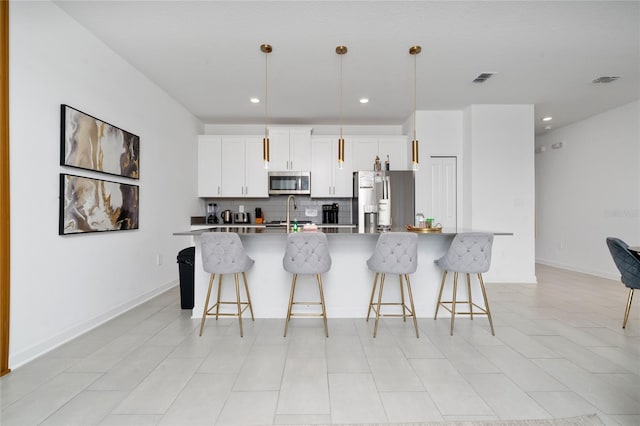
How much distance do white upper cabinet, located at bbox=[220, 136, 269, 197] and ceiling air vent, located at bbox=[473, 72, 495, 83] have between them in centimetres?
366

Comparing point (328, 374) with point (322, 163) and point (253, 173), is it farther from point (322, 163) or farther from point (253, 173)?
point (253, 173)

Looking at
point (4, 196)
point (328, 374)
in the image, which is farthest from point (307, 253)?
point (4, 196)

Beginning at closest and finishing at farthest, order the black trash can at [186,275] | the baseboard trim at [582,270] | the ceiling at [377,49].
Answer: the ceiling at [377,49] < the black trash can at [186,275] < the baseboard trim at [582,270]

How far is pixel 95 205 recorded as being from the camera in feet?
10.00

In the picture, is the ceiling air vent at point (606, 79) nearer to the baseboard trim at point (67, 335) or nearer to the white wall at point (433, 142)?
the white wall at point (433, 142)

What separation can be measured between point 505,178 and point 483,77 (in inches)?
73.4

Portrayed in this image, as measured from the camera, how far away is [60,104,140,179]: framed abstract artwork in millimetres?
2684

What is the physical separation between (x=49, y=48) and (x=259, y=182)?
11.7ft

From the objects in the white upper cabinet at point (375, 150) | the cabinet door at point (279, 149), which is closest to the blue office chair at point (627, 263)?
the white upper cabinet at point (375, 150)

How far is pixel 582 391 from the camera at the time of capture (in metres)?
2.00

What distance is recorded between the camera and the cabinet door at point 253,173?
5848 mm

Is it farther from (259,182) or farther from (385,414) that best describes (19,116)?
(259,182)

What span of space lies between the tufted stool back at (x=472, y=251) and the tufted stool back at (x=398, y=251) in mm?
426

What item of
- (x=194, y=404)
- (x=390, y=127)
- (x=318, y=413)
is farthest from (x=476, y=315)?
(x=390, y=127)
